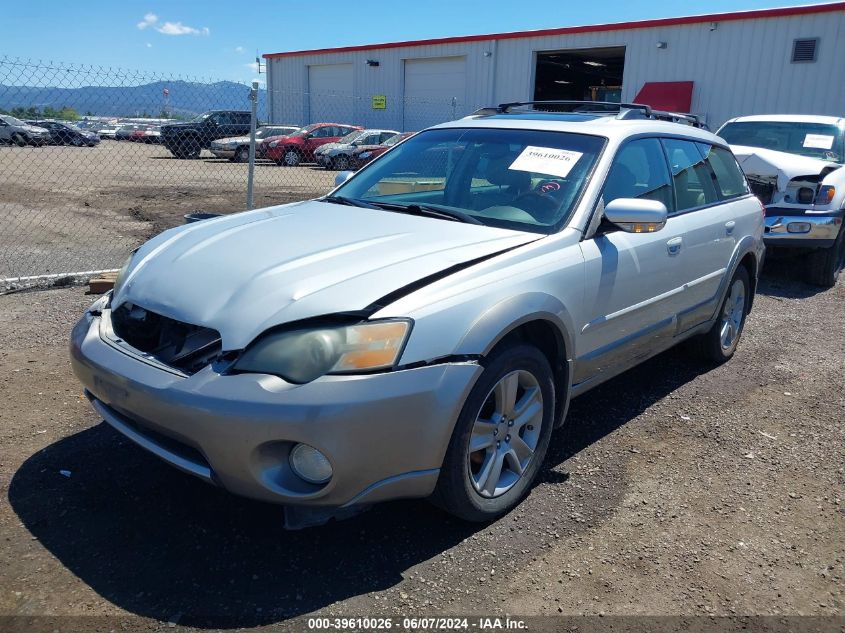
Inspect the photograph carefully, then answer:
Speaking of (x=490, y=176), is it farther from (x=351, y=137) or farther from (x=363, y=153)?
(x=351, y=137)

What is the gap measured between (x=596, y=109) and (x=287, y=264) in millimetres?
2906

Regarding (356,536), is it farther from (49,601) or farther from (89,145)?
(89,145)

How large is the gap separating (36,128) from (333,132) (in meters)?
10.0

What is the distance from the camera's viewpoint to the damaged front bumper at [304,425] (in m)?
2.35

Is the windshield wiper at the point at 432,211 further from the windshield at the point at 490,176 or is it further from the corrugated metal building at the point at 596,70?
the corrugated metal building at the point at 596,70

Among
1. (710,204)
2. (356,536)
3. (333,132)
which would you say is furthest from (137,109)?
(333,132)

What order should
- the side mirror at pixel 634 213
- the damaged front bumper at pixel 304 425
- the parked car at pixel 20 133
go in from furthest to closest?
the parked car at pixel 20 133
the side mirror at pixel 634 213
the damaged front bumper at pixel 304 425

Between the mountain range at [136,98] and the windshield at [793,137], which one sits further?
the windshield at [793,137]

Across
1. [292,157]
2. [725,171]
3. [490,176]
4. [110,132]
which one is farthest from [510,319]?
[110,132]

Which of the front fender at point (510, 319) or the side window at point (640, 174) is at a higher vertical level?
the side window at point (640, 174)

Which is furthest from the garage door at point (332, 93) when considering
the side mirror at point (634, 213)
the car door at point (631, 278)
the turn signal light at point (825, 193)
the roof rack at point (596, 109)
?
the side mirror at point (634, 213)

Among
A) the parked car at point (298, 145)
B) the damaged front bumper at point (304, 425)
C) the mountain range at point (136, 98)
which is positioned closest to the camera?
the damaged front bumper at point (304, 425)

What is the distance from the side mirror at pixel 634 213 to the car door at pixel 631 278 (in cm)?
13

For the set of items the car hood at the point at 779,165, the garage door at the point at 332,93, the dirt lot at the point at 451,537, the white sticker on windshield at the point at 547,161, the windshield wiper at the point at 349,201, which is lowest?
the dirt lot at the point at 451,537
